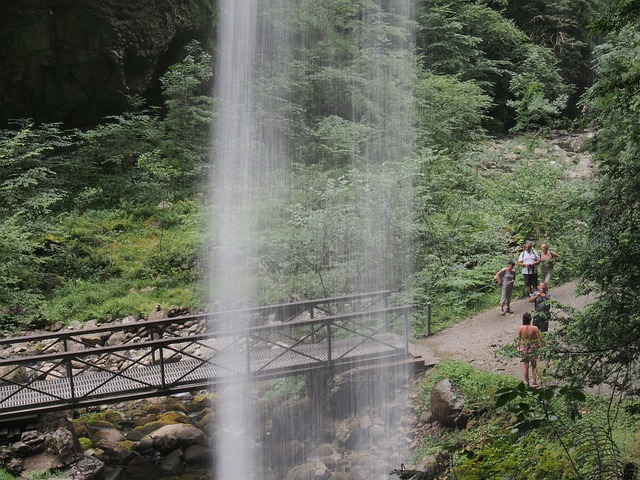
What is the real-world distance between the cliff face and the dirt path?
12.7 m

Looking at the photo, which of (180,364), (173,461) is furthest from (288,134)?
(173,461)

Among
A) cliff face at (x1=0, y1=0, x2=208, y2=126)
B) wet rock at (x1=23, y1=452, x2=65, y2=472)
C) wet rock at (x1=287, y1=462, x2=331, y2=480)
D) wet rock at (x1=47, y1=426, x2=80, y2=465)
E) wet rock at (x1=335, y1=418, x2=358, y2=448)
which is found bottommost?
wet rock at (x1=287, y1=462, x2=331, y2=480)

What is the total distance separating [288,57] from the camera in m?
19.9

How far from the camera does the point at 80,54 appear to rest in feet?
59.7

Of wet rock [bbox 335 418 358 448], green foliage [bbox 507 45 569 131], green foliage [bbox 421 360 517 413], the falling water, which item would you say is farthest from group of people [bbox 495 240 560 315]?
green foliage [bbox 507 45 569 131]

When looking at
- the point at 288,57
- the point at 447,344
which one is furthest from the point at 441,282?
the point at 288,57

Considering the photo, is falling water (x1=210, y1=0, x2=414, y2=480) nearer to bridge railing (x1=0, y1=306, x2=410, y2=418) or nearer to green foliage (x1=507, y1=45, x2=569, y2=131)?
bridge railing (x1=0, y1=306, x2=410, y2=418)

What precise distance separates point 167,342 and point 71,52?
1273 centimetres

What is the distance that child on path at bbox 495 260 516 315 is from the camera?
1169 centimetres

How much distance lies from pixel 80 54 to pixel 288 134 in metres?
6.50

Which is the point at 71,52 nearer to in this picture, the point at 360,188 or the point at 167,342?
the point at 360,188

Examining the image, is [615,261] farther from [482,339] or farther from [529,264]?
[529,264]

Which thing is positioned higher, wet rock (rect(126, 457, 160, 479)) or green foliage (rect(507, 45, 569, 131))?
green foliage (rect(507, 45, 569, 131))

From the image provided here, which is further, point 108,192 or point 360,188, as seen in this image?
point 108,192
